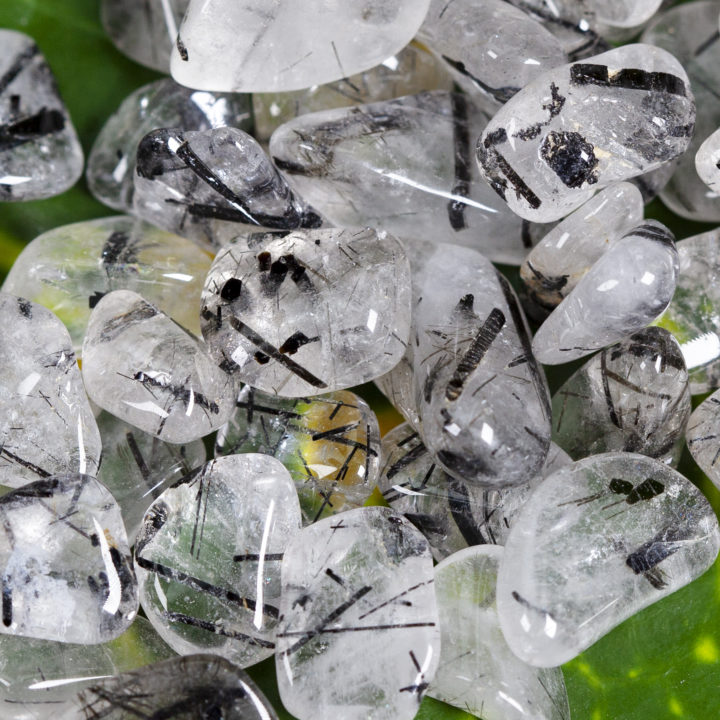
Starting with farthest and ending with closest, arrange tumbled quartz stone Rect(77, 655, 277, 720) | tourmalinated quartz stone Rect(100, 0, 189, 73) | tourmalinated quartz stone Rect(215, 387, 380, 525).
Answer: tourmalinated quartz stone Rect(100, 0, 189, 73)
tourmalinated quartz stone Rect(215, 387, 380, 525)
tumbled quartz stone Rect(77, 655, 277, 720)

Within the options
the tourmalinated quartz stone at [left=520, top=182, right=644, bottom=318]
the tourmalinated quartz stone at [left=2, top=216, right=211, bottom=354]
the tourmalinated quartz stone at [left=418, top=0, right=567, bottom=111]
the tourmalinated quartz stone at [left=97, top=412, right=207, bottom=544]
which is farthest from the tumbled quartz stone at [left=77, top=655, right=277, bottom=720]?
the tourmalinated quartz stone at [left=418, top=0, right=567, bottom=111]

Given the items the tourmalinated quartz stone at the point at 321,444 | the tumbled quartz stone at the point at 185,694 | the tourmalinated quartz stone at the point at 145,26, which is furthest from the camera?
the tourmalinated quartz stone at the point at 145,26

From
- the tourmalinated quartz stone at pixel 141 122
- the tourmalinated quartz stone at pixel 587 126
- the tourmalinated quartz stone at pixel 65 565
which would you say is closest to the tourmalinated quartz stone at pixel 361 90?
the tourmalinated quartz stone at pixel 141 122

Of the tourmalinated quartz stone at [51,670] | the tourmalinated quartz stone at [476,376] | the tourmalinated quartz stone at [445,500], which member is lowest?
the tourmalinated quartz stone at [51,670]

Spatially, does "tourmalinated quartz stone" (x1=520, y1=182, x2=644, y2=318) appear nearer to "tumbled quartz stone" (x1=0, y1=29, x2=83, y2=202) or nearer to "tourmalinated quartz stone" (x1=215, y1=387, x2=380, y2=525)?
"tourmalinated quartz stone" (x1=215, y1=387, x2=380, y2=525)

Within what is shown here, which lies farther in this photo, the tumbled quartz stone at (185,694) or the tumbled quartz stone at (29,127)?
the tumbled quartz stone at (29,127)

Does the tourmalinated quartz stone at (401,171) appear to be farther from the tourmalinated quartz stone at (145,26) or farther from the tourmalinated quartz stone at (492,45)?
the tourmalinated quartz stone at (145,26)

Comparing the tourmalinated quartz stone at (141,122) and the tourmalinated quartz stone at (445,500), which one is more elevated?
the tourmalinated quartz stone at (141,122)
